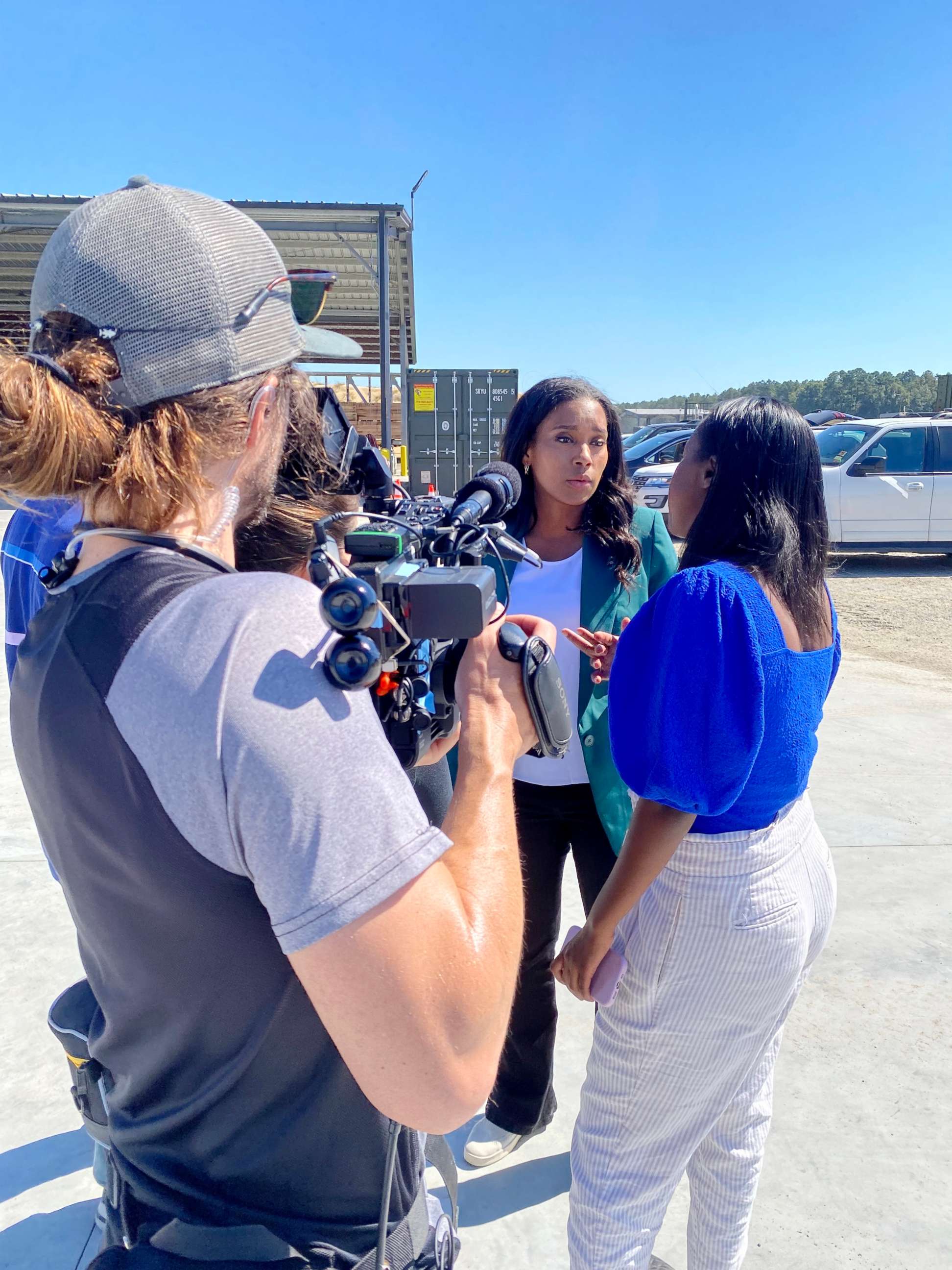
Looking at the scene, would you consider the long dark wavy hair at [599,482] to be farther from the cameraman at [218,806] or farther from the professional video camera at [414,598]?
the cameraman at [218,806]

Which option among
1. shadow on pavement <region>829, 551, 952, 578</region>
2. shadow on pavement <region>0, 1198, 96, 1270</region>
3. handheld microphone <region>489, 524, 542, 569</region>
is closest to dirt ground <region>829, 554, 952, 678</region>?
shadow on pavement <region>829, 551, 952, 578</region>

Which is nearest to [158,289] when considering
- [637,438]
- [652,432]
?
[637,438]

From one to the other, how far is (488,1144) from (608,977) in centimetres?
96

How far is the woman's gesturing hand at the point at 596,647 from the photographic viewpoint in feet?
7.81

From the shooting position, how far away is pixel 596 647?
7.88ft

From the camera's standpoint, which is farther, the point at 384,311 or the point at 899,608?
the point at 384,311

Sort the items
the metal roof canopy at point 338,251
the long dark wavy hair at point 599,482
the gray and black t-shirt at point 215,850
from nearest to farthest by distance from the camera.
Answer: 1. the gray and black t-shirt at point 215,850
2. the long dark wavy hair at point 599,482
3. the metal roof canopy at point 338,251

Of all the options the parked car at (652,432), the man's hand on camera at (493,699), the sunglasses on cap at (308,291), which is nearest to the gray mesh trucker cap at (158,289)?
the sunglasses on cap at (308,291)

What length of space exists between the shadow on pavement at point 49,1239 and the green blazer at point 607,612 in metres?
1.55

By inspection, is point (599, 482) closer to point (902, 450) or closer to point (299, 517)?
point (299, 517)

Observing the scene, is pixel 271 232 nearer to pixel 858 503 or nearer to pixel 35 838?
pixel 858 503

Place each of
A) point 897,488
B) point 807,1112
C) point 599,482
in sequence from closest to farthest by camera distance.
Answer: point 807,1112, point 599,482, point 897,488

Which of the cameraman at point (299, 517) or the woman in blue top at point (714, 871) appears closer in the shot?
the cameraman at point (299, 517)

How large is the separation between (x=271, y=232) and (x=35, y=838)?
10.8 meters
